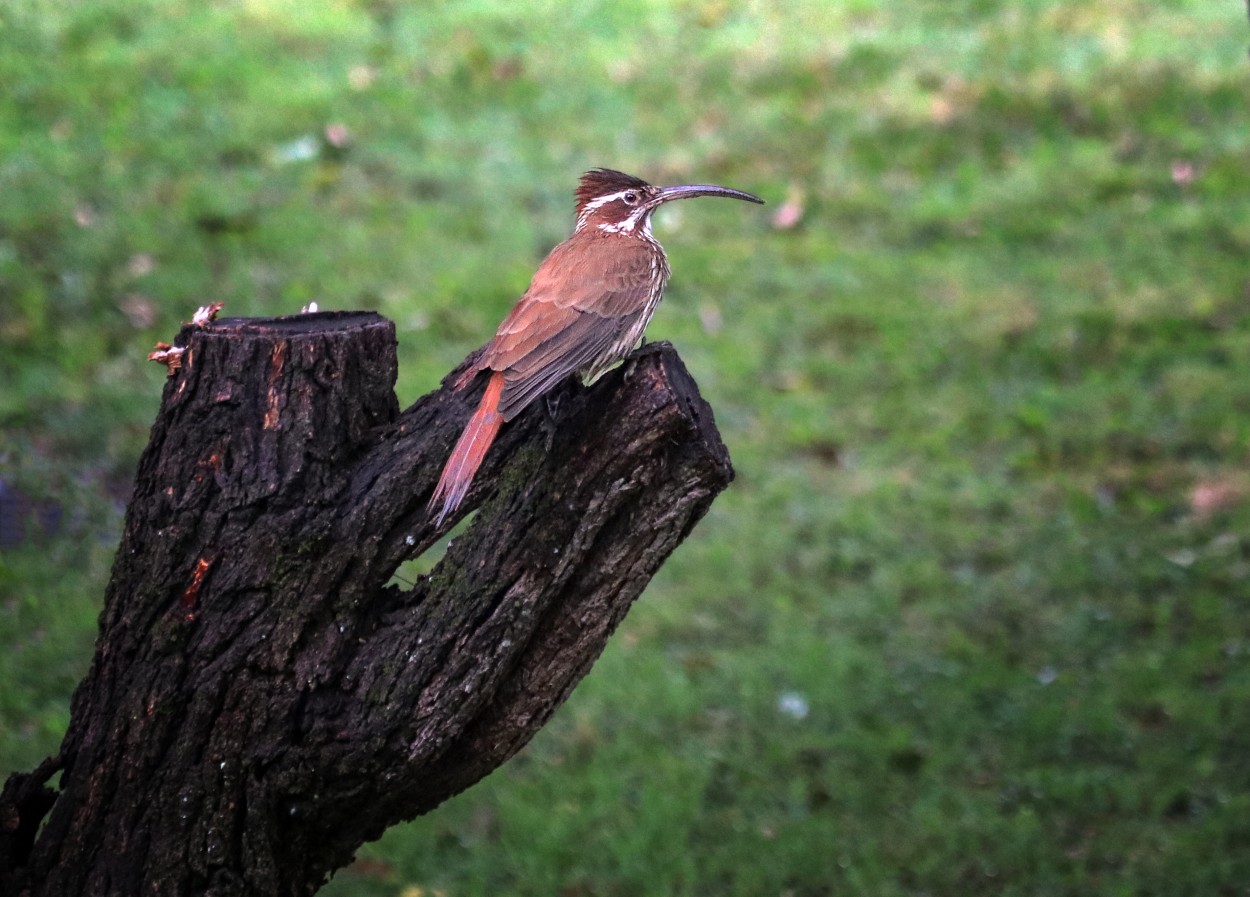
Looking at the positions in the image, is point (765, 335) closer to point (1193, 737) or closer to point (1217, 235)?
point (1217, 235)

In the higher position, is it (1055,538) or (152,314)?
(152,314)

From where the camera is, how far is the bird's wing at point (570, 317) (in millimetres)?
3715

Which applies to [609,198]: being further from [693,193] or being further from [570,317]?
[570,317]

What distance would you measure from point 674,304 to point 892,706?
3.41m

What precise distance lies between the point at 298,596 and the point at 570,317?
113cm

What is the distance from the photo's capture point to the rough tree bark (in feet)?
11.5

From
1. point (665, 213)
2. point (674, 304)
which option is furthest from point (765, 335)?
point (665, 213)

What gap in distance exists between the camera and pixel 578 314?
411 centimetres

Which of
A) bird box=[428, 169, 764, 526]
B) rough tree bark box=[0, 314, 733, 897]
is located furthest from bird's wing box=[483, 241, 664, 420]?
rough tree bark box=[0, 314, 733, 897]

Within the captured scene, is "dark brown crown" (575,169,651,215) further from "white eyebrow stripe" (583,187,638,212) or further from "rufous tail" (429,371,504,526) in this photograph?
"rufous tail" (429,371,504,526)

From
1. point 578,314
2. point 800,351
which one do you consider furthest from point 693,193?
point 800,351

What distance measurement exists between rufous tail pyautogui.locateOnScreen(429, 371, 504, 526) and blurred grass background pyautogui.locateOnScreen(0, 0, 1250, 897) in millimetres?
2158

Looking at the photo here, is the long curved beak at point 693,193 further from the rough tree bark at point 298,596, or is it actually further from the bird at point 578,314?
the rough tree bark at point 298,596

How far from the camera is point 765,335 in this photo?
8492 mm
